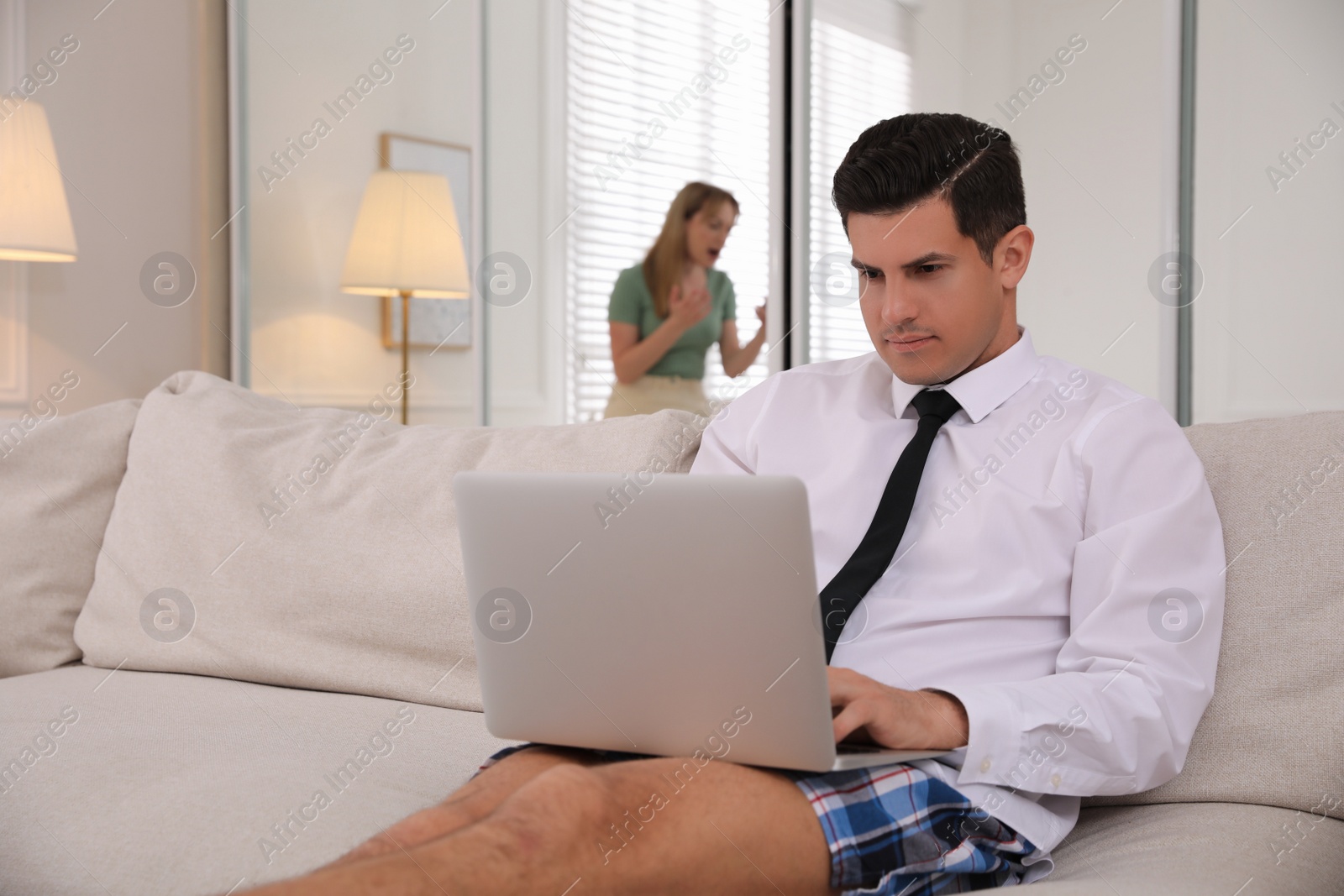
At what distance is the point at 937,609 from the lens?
3.97 ft

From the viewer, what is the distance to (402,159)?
3285 mm

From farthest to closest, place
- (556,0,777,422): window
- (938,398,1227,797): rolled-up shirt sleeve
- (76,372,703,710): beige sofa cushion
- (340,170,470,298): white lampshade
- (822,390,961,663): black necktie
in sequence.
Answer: (340,170,470,298): white lampshade → (556,0,777,422): window → (76,372,703,710): beige sofa cushion → (822,390,961,663): black necktie → (938,398,1227,797): rolled-up shirt sleeve

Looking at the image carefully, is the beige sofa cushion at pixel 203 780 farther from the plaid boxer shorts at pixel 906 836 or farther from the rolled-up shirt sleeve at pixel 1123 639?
the rolled-up shirt sleeve at pixel 1123 639

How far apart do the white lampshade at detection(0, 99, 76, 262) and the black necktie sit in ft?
8.27

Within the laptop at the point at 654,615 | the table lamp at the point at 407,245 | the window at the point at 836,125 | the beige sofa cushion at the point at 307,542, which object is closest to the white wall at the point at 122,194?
the table lamp at the point at 407,245

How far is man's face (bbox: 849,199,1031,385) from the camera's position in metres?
1.32

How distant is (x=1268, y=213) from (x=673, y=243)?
53.5 inches

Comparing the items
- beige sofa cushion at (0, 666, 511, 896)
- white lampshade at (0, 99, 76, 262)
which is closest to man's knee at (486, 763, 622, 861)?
beige sofa cushion at (0, 666, 511, 896)

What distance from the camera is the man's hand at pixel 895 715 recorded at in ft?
3.23

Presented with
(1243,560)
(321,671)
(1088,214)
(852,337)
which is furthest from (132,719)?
(1088,214)

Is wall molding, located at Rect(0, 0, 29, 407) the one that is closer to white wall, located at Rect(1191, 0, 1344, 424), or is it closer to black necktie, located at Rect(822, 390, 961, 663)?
black necktie, located at Rect(822, 390, 961, 663)

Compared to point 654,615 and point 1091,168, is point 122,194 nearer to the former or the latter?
point 1091,168

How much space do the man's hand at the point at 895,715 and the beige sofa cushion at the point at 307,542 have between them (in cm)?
63

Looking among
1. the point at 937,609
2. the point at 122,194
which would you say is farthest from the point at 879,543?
the point at 122,194
